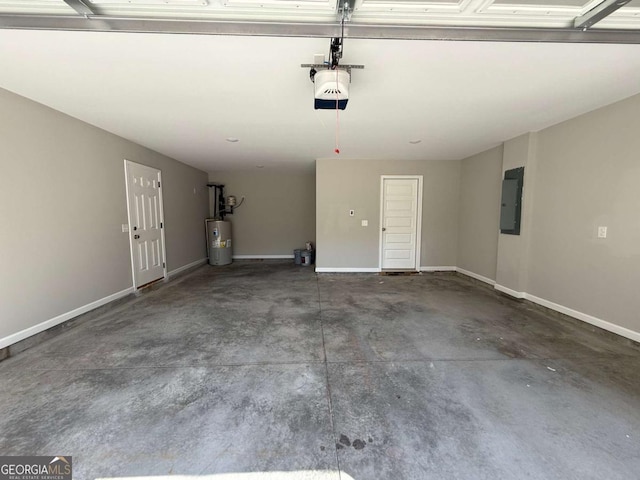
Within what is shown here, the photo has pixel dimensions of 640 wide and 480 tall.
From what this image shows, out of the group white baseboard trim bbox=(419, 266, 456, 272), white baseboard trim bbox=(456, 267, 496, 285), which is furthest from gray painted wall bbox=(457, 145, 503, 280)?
white baseboard trim bbox=(419, 266, 456, 272)

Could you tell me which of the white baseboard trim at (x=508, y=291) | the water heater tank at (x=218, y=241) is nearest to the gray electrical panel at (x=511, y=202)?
the white baseboard trim at (x=508, y=291)

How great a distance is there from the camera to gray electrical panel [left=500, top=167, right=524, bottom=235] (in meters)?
3.82

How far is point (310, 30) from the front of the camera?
1626 millimetres

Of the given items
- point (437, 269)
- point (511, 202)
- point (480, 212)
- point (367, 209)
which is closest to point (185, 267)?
point (367, 209)

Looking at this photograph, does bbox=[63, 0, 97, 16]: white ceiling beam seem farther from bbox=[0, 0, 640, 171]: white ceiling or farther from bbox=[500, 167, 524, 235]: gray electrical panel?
bbox=[500, 167, 524, 235]: gray electrical panel

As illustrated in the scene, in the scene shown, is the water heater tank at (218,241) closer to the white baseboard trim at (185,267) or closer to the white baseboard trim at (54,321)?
the white baseboard trim at (185,267)

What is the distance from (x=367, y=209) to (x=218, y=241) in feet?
12.4

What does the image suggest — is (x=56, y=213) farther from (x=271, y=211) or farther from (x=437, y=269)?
(x=437, y=269)

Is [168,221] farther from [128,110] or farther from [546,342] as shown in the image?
[546,342]

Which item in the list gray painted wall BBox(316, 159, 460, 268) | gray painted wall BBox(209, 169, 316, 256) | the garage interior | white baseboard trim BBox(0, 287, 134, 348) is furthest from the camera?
gray painted wall BBox(209, 169, 316, 256)

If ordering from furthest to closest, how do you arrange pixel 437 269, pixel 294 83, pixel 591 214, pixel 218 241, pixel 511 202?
pixel 218 241
pixel 437 269
pixel 511 202
pixel 591 214
pixel 294 83

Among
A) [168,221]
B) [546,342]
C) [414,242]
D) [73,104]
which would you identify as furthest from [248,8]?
[414,242]

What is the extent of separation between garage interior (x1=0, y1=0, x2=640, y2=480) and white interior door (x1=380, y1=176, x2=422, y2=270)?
2.94ft

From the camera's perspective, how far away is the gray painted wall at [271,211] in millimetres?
7239
